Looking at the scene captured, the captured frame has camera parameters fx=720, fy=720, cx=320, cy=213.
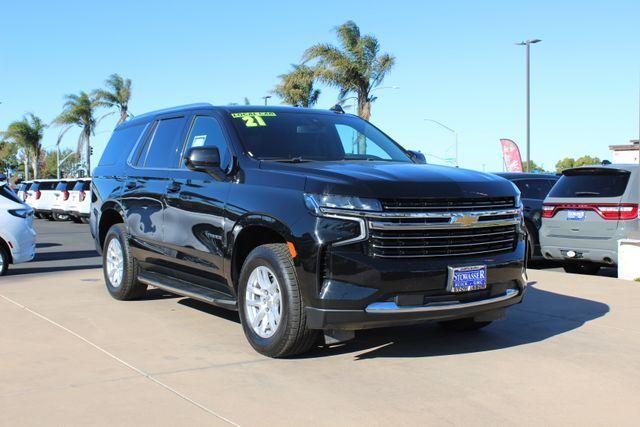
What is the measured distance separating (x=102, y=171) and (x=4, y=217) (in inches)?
130

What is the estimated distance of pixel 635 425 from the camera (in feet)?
13.0

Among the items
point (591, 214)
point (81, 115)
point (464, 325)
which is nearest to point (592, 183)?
point (591, 214)

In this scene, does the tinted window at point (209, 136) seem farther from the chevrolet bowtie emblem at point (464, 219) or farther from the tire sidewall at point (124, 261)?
the chevrolet bowtie emblem at point (464, 219)

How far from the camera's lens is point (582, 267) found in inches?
462

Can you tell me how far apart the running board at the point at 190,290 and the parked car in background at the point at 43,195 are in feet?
79.4

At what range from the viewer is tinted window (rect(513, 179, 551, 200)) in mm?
12633

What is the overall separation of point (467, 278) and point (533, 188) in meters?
8.18

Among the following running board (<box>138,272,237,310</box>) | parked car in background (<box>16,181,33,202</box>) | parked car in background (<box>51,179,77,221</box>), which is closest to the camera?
running board (<box>138,272,237,310</box>)

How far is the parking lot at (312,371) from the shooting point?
415 cm

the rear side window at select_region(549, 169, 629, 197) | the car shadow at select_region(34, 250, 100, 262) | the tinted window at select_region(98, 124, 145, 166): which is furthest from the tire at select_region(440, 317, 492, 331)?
the car shadow at select_region(34, 250, 100, 262)

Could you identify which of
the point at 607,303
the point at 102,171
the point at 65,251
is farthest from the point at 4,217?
the point at 607,303

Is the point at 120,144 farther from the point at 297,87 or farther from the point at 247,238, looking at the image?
the point at 297,87

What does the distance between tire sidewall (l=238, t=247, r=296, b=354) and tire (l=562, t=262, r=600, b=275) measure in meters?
7.64

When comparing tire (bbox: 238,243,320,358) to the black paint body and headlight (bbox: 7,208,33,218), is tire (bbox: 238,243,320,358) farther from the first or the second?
headlight (bbox: 7,208,33,218)
